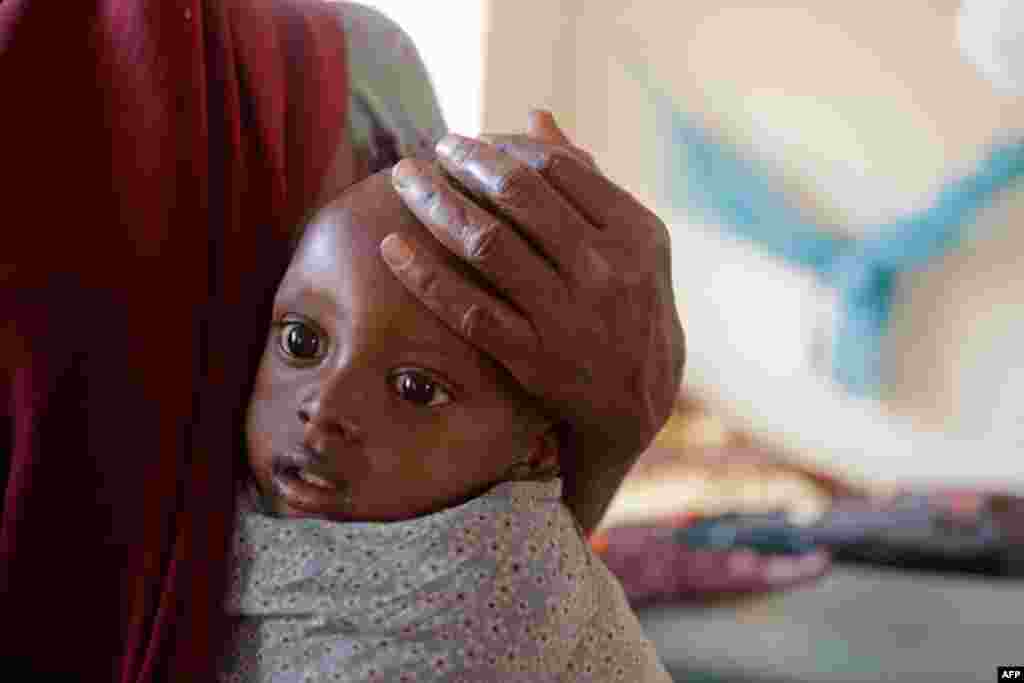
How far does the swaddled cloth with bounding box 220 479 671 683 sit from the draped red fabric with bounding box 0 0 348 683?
29mm

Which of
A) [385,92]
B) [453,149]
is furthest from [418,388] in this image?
[385,92]

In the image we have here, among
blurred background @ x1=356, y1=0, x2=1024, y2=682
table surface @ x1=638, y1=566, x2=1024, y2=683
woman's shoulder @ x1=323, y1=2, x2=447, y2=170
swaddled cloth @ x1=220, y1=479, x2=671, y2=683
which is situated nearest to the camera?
swaddled cloth @ x1=220, y1=479, x2=671, y2=683

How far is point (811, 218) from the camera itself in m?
2.70

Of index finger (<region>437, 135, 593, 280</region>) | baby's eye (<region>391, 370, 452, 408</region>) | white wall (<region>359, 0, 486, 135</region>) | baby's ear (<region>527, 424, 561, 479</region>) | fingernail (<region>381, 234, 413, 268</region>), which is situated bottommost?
white wall (<region>359, 0, 486, 135</region>)

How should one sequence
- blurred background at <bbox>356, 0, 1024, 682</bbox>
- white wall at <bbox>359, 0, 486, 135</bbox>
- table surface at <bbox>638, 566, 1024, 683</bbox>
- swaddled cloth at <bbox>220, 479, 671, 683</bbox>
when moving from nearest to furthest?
swaddled cloth at <bbox>220, 479, 671, 683</bbox>
table surface at <bbox>638, 566, 1024, 683</bbox>
white wall at <bbox>359, 0, 486, 135</bbox>
blurred background at <bbox>356, 0, 1024, 682</bbox>

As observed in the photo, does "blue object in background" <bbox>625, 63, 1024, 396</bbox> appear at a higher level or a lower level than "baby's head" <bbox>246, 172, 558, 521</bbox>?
lower

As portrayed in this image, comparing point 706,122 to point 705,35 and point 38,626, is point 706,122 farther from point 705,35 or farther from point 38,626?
point 38,626

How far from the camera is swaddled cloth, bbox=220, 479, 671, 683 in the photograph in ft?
1.84

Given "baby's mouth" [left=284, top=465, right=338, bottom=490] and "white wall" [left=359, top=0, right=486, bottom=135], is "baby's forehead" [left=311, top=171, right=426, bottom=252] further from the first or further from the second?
"white wall" [left=359, top=0, right=486, bottom=135]

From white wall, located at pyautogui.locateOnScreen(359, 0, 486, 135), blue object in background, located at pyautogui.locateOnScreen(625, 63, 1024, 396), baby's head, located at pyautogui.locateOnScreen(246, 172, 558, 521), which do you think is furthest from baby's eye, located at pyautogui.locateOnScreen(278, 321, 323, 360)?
blue object in background, located at pyautogui.locateOnScreen(625, 63, 1024, 396)

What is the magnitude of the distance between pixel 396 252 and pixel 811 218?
2.27 metres

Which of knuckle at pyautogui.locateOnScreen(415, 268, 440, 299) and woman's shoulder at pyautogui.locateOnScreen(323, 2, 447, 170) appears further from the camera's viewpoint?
woman's shoulder at pyautogui.locateOnScreen(323, 2, 447, 170)

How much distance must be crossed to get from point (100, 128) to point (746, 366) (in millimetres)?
2354

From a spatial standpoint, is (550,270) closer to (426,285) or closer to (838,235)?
(426,285)
